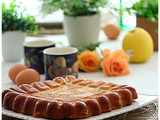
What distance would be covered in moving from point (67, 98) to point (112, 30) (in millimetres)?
1073

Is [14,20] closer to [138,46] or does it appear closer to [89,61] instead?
[89,61]

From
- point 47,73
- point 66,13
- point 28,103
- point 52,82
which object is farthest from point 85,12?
point 28,103

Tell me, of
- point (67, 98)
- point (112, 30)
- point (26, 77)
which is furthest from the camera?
point (112, 30)

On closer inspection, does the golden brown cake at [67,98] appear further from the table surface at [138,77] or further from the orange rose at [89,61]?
the orange rose at [89,61]

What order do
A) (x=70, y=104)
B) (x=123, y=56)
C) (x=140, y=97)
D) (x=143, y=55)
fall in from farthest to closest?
(x=143, y=55)
(x=123, y=56)
(x=140, y=97)
(x=70, y=104)

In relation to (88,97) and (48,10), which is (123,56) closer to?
(48,10)

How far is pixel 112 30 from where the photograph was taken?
5.59 feet

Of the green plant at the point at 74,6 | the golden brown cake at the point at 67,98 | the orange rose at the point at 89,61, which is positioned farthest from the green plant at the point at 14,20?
the golden brown cake at the point at 67,98

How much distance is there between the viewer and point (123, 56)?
1146 mm

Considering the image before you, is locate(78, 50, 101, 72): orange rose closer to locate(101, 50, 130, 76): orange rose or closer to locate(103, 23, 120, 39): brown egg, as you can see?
locate(101, 50, 130, 76): orange rose

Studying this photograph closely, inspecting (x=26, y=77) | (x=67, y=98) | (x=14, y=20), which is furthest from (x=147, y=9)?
(x=67, y=98)

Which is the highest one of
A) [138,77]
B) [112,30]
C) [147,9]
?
[147,9]

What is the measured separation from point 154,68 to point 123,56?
0.15 m

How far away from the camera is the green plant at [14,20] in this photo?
1.28 metres
